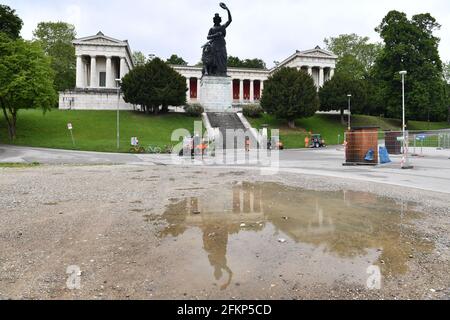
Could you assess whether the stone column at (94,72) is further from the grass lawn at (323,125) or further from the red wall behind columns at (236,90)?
the grass lawn at (323,125)

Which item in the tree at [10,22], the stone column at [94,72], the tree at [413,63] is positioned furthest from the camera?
the stone column at [94,72]

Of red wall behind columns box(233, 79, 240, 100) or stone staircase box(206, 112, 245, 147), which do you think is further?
red wall behind columns box(233, 79, 240, 100)

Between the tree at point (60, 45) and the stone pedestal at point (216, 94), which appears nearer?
the stone pedestal at point (216, 94)

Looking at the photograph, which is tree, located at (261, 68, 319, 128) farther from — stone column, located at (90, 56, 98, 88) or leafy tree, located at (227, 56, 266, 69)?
leafy tree, located at (227, 56, 266, 69)

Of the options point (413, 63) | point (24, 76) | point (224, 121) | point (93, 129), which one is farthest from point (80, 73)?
point (413, 63)

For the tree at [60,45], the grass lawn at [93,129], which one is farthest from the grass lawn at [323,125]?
the tree at [60,45]

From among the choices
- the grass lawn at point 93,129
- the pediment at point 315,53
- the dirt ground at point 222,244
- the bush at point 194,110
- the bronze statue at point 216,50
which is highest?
the pediment at point 315,53

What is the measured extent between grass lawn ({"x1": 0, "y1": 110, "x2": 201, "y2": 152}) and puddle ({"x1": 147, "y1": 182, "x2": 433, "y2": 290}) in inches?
909

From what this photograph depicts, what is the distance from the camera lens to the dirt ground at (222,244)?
424 cm

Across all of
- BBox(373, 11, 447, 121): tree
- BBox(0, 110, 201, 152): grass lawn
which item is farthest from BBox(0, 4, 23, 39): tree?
BBox(373, 11, 447, 121): tree

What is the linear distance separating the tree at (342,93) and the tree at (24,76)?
4169 cm

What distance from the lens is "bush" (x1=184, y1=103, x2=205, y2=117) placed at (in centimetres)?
5125

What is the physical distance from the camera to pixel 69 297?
3.96 metres

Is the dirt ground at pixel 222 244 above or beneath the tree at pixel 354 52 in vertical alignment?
beneath
